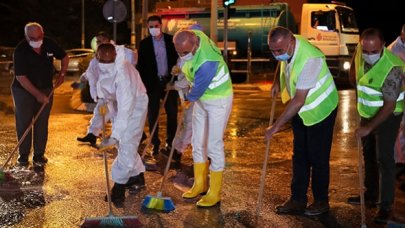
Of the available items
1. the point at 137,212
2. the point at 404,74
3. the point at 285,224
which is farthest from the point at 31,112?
the point at 404,74

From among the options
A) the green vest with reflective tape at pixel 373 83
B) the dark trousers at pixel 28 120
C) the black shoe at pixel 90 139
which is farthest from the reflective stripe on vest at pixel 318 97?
the black shoe at pixel 90 139

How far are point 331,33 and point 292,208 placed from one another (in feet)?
53.6

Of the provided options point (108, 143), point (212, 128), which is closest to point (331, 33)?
point (212, 128)

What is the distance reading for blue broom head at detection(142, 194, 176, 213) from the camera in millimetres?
5895

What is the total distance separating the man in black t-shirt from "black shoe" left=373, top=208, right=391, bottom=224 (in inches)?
165

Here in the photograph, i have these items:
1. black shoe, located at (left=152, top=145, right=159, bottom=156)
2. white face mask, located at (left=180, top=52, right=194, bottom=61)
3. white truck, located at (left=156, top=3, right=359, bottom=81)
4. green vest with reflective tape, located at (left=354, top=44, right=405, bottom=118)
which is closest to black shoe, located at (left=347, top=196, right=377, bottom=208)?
green vest with reflective tape, located at (left=354, top=44, right=405, bottom=118)

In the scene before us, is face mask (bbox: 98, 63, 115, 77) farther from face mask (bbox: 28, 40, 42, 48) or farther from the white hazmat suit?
face mask (bbox: 28, 40, 42, 48)

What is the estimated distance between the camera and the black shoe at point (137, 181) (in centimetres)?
676

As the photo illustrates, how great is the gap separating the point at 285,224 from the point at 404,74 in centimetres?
170

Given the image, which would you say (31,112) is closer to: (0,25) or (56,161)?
(56,161)

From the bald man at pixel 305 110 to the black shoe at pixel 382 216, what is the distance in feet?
1.56

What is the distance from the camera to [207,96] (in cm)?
597

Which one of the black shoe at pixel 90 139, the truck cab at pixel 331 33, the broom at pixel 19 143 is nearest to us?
the broom at pixel 19 143

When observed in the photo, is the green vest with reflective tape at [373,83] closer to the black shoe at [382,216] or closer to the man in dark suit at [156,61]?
the black shoe at [382,216]
